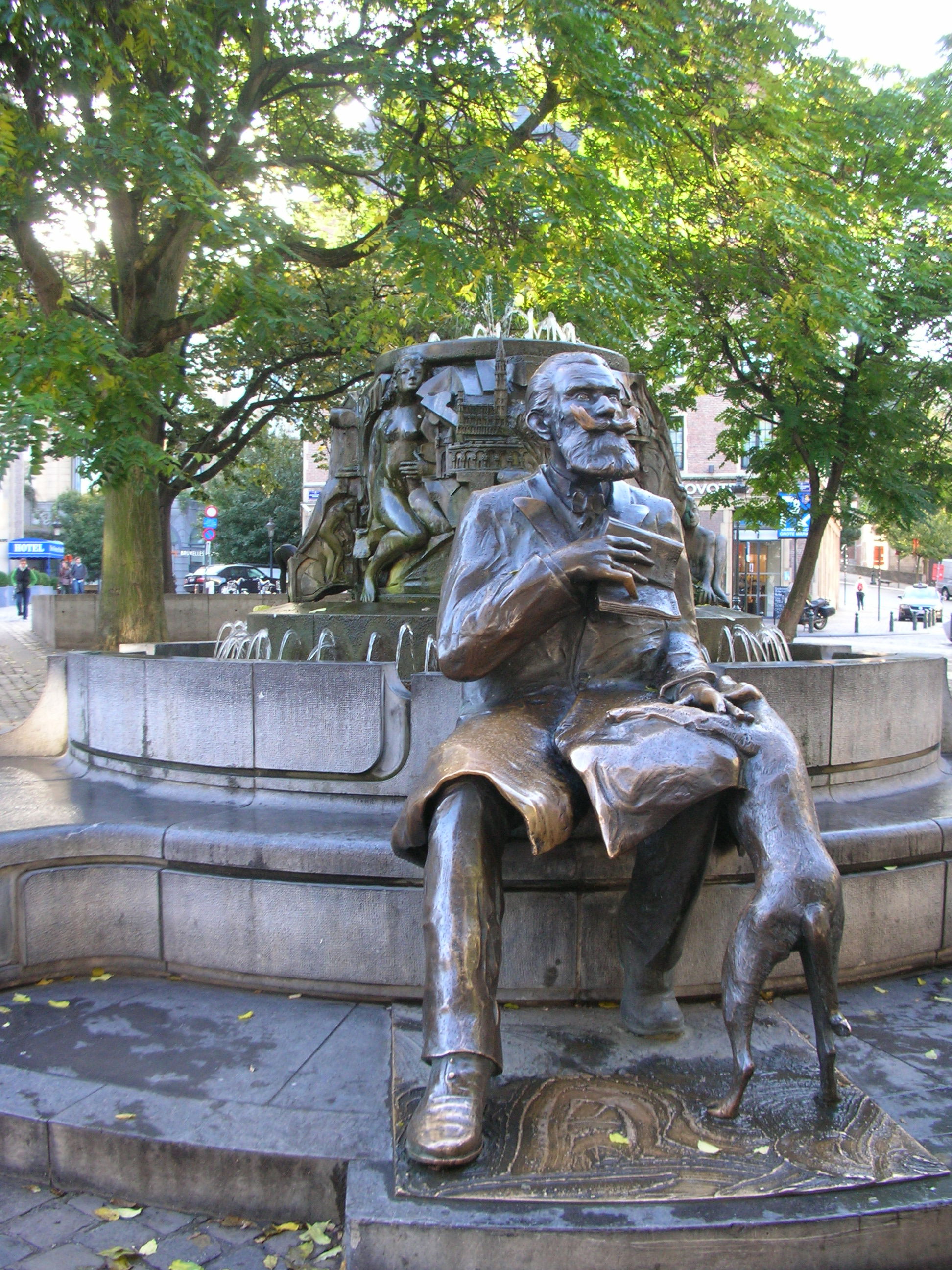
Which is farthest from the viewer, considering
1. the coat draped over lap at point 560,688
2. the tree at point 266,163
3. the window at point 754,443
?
the window at point 754,443

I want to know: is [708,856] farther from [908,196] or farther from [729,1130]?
[908,196]

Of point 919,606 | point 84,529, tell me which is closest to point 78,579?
point 84,529

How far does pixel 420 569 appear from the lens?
6867mm

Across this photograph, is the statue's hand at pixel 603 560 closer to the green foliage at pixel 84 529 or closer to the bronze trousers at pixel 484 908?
the bronze trousers at pixel 484 908

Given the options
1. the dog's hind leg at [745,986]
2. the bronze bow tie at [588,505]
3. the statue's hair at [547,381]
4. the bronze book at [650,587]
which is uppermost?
the statue's hair at [547,381]

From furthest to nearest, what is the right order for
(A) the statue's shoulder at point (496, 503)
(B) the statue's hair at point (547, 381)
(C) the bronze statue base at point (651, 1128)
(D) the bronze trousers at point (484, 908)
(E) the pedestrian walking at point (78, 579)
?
(E) the pedestrian walking at point (78, 579)
(A) the statue's shoulder at point (496, 503)
(B) the statue's hair at point (547, 381)
(D) the bronze trousers at point (484, 908)
(C) the bronze statue base at point (651, 1128)

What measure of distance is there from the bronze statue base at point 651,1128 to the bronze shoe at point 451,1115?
0.04 metres

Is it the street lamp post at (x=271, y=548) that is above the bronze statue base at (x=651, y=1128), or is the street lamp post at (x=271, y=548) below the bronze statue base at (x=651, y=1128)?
above

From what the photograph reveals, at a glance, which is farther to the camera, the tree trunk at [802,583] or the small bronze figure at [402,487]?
the tree trunk at [802,583]

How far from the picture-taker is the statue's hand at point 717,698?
2934 mm

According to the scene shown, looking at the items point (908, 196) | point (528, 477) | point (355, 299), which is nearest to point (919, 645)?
point (908, 196)

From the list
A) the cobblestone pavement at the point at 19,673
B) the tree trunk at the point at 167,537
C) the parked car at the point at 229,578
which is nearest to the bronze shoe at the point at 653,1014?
the cobblestone pavement at the point at 19,673

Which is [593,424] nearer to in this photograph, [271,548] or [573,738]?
[573,738]

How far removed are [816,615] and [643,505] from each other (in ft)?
103
